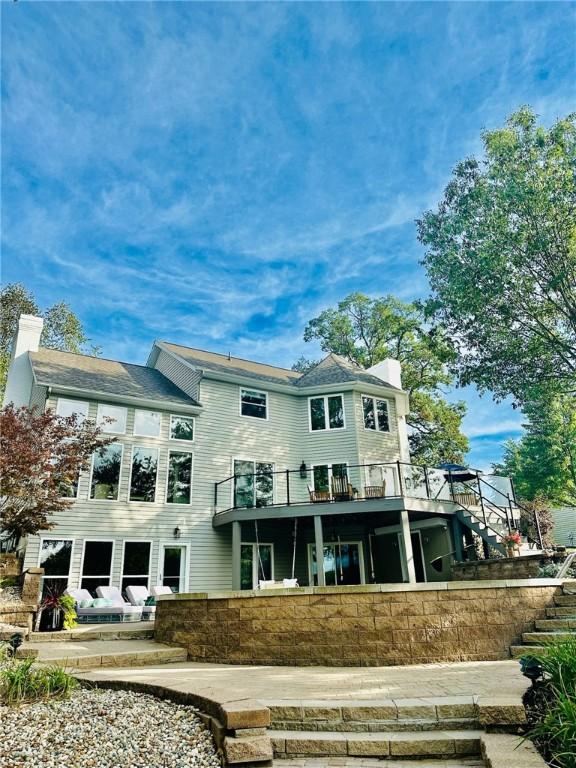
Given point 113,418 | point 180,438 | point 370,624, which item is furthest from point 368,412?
point 370,624

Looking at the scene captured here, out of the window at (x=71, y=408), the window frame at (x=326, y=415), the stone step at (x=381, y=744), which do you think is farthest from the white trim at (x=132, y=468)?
the stone step at (x=381, y=744)

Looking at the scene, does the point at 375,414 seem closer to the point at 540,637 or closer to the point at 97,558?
A: the point at 97,558

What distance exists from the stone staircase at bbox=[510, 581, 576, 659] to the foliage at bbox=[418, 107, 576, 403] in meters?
10.0

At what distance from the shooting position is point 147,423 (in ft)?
50.9

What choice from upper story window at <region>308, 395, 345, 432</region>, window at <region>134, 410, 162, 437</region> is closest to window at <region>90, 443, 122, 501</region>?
window at <region>134, 410, 162, 437</region>

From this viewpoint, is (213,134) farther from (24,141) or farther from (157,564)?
(157,564)

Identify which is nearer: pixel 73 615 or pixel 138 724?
pixel 138 724

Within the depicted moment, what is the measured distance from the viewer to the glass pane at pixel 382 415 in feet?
60.6

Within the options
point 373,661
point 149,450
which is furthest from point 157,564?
point 373,661

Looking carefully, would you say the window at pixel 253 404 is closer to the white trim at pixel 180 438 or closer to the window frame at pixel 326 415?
the window frame at pixel 326 415

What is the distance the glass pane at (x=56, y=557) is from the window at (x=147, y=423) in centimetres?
374

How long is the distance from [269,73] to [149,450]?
1074cm

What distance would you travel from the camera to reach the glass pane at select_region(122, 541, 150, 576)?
544 inches

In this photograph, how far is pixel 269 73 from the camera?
37.5ft
